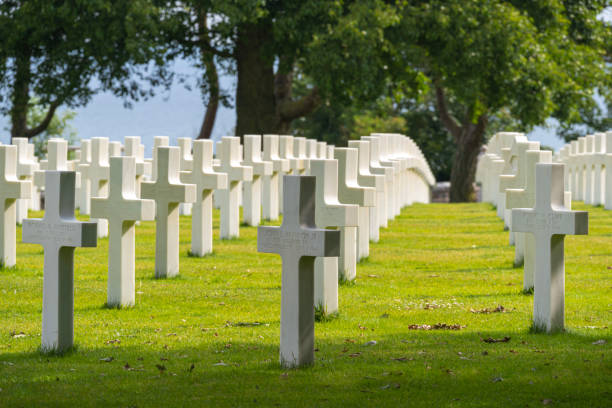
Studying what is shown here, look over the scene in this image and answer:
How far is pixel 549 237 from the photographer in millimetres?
7789

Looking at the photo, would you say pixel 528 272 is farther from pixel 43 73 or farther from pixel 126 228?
pixel 43 73

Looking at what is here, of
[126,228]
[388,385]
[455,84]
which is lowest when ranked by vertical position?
[388,385]

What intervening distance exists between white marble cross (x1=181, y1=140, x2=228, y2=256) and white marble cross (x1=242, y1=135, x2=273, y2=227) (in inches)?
117

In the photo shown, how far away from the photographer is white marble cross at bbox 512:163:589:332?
305 inches

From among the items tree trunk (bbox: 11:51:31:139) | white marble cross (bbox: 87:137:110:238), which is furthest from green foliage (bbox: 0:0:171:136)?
white marble cross (bbox: 87:137:110:238)

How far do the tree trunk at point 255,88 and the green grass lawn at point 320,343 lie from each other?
1583 centimetres

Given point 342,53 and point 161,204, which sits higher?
point 342,53

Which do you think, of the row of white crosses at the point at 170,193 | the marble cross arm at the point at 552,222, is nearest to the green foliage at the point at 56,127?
the row of white crosses at the point at 170,193

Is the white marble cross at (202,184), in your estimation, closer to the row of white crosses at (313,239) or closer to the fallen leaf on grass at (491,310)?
the row of white crosses at (313,239)

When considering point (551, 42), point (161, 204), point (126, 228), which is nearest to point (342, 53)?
point (551, 42)

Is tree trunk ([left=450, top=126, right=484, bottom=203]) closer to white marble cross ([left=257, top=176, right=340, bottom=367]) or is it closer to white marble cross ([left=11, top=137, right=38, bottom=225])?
white marble cross ([left=11, top=137, right=38, bottom=225])

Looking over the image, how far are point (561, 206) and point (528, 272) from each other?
2.36 metres

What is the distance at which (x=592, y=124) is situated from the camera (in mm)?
51969

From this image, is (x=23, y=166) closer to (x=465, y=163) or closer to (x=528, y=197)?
(x=528, y=197)
